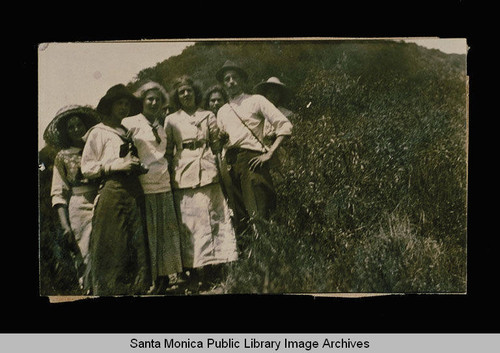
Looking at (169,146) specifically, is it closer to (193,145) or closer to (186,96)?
(193,145)

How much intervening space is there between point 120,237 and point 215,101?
4.44ft

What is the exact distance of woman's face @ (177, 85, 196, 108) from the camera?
18.8 ft

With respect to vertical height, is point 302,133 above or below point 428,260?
above

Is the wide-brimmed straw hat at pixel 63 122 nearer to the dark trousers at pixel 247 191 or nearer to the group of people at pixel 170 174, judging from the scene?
the group of people at pixel 170 174

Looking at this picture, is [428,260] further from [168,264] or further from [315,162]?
[168,264]

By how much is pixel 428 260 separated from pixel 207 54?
2.49m

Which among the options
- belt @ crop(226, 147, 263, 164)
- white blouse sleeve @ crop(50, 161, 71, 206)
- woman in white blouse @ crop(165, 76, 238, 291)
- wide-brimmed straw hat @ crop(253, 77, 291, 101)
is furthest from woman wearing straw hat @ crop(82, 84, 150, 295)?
wide-brimmed straw hat @ crop(253, 77, 291, 101)

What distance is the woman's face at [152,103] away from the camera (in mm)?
5727

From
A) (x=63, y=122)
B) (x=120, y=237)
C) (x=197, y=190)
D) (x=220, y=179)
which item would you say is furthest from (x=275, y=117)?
(x=63, y=122)

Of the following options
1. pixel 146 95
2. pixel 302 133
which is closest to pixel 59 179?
pixel 146 95

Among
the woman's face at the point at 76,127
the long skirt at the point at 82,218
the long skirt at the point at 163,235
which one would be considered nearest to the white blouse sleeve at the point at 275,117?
the long skirt at the point at 163,235

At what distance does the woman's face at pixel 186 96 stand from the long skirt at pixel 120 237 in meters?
0.74

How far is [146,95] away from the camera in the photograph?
5723 millimetres

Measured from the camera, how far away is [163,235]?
5.73m
